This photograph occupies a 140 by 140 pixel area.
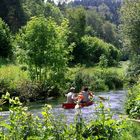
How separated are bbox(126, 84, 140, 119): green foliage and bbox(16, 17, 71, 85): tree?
2038cm

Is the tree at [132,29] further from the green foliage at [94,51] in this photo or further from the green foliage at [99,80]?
the green foliage at [94,51]

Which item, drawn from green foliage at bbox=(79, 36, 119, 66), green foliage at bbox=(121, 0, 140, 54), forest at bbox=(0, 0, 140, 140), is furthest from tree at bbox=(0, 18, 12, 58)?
green foliage at bbox=(79, 36, 119, 66)

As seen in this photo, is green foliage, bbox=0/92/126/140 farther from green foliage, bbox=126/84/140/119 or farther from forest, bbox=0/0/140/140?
green foliage, bbox=126/84/140/119

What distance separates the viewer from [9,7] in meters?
77.1

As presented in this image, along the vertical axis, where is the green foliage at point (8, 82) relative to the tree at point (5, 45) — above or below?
below

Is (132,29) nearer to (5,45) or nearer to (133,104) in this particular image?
(5,45)

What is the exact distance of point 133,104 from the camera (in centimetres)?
1988

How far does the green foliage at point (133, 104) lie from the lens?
17.5 meters

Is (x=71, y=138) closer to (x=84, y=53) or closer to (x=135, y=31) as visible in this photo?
(x=135, y=31)

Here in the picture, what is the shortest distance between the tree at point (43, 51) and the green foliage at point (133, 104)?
2038 centimetres

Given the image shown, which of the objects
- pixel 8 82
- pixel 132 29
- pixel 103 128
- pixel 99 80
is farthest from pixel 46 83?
pixel 103 128

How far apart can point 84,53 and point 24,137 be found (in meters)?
73.1

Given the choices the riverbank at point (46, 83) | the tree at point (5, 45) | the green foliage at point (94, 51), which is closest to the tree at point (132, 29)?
the riverbank at point (46, 83)

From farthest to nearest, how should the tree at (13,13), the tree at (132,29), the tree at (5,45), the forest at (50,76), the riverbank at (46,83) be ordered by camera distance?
the tree at (13,13), the tree at (5,45), the tree at (132,29), the riverbank at (46,83), the forest at (50,76)
